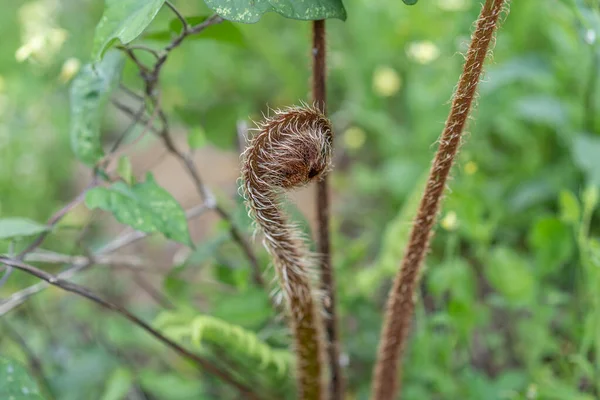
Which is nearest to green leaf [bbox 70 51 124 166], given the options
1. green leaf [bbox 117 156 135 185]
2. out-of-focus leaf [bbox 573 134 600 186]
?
green leaf [bbox 117 156 135 185]

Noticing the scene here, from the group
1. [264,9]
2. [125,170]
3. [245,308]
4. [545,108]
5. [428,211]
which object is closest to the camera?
[264,9]

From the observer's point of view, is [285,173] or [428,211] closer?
[285,173]

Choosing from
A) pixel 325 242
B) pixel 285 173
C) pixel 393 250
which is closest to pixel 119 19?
pixel 285 173

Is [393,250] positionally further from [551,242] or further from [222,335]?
[222,335]

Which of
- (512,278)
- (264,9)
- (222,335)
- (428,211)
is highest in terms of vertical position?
(264,9)

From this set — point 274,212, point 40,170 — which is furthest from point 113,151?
point 40,170

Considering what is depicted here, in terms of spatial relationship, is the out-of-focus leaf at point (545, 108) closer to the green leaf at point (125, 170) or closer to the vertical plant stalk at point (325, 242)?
the vertical plant stalk at point (325, 242)

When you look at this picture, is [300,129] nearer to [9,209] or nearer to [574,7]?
[574,7]
